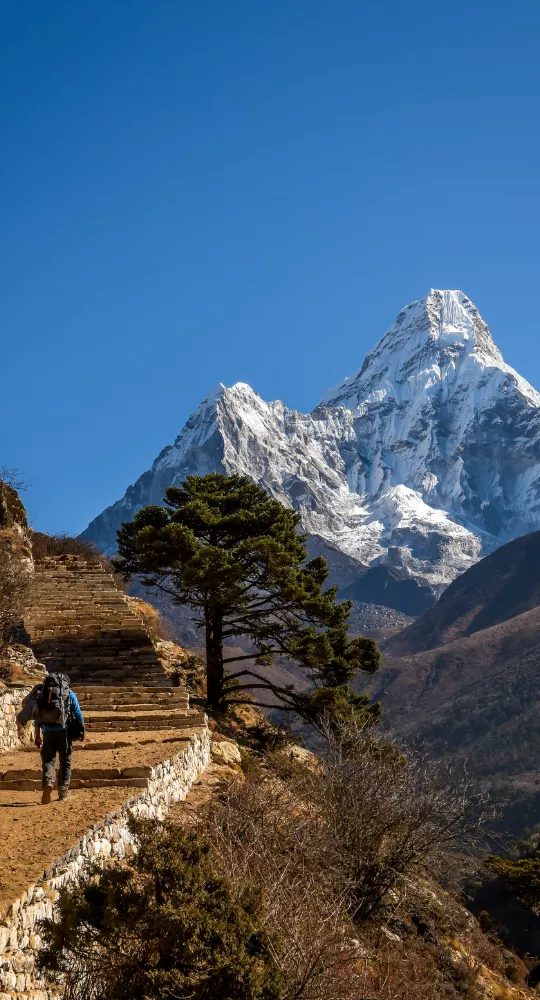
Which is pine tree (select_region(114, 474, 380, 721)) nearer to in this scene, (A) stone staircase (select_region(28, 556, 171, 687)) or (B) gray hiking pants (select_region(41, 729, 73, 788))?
(A) stone staircase (select_region(28, 556, 171, 687))

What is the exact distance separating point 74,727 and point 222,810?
1808 mm

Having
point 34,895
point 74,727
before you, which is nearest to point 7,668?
point 74,727

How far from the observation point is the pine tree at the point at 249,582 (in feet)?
64.6

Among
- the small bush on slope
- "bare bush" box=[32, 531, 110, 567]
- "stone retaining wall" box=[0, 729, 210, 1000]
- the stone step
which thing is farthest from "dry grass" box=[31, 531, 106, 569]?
the small bush on slope

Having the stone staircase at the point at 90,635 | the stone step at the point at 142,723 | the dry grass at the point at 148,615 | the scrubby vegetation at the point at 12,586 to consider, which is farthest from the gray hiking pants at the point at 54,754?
the dry grass at the point at 148,615

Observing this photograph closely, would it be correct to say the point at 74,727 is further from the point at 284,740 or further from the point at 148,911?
the point at 284,740

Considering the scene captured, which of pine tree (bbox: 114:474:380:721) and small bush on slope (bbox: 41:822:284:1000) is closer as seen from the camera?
small bush on slope (bbox: 41:822:284:1000)

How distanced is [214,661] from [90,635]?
392 cm

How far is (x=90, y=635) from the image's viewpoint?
18750 mm

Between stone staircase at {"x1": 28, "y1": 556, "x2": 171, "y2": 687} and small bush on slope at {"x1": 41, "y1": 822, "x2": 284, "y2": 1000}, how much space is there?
11104 mm

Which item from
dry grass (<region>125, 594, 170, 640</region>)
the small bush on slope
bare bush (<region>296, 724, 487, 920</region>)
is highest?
dry grass (<region>125, 594, 170, 640</region>)

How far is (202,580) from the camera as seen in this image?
1897 centimetres

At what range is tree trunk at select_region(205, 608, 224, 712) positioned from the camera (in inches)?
837

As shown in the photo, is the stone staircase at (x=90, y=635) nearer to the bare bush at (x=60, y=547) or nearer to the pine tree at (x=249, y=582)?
the pine tree at (x=249, y=582)
